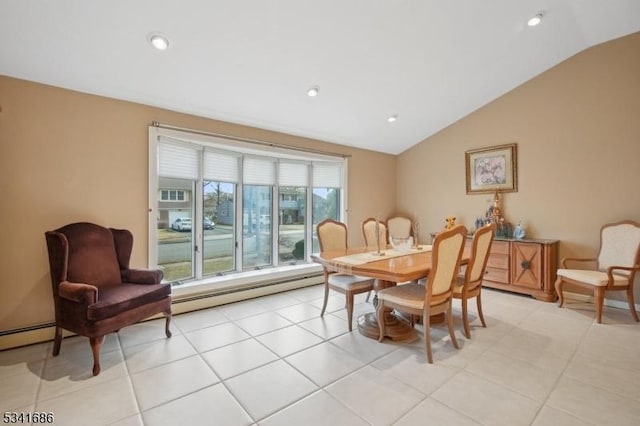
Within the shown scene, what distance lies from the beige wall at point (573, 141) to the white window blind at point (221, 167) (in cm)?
361

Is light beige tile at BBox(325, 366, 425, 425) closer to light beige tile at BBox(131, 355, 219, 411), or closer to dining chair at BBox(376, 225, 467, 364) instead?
dining chair at BBox(376, 225, 467, 364)

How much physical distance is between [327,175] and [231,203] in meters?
1.67

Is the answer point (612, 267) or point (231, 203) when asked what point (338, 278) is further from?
point (612, 267)

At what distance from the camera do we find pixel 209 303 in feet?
11.6

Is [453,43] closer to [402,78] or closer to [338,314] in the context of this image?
[402,78]

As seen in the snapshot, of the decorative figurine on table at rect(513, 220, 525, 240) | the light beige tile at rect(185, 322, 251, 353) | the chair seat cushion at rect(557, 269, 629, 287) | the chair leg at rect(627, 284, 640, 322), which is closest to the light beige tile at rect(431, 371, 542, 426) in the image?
the light beige tile at rect(185, 322, 251, 353)

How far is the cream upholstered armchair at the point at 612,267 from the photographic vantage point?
309 centimetres

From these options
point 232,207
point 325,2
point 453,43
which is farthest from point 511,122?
point 232,207

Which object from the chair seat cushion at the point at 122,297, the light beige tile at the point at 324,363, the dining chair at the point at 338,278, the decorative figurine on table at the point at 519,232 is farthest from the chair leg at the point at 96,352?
the decorative figurine on table at the point at 519,232

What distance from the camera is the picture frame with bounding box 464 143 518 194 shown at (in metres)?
4.29

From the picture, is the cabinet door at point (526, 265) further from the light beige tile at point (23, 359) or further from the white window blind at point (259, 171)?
the light beige tile at point (23, 359)

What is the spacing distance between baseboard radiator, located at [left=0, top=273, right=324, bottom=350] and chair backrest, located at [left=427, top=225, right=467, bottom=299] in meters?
2.37

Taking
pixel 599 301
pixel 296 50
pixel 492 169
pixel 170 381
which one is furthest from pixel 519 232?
pixel 170 381

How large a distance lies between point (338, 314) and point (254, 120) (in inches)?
101
